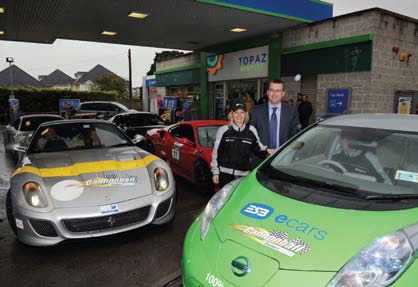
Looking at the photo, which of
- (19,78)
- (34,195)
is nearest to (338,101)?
(34,195)

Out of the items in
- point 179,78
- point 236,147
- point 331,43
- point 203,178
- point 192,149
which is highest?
point 331,43

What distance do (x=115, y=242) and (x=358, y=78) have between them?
8623 mm

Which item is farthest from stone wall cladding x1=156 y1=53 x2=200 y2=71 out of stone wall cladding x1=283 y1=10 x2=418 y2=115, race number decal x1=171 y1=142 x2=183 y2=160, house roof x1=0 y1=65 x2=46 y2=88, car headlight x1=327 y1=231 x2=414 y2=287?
house roof x1=0 y1=65 x2=46 y2=88

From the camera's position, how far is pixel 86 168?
362 cm

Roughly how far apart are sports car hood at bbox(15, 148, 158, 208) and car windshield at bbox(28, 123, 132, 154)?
32 cm

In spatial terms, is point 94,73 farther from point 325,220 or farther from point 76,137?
point 325,220

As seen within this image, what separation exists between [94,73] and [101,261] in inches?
3750

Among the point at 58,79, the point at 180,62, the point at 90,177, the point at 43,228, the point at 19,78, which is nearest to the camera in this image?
the point at 43,228

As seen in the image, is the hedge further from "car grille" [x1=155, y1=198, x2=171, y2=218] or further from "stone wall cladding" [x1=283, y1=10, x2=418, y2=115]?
"car grille" [x1=155, y1=198, x2=171, y2=218]

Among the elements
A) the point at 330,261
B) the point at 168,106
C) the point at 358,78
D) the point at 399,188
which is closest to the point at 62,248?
the point at 330,261

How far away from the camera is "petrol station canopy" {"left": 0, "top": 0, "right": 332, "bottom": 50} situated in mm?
8977

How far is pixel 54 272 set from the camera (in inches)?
115

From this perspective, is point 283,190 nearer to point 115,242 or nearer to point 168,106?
point 115,242

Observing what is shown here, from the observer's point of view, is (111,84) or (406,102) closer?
(406,102)
